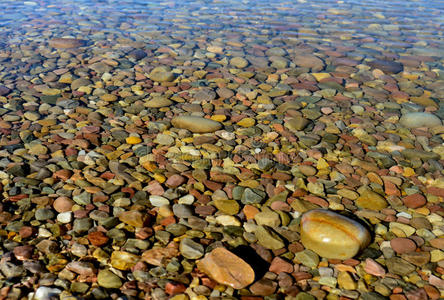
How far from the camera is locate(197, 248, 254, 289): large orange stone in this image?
129 inches

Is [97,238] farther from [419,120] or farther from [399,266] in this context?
[419,120]

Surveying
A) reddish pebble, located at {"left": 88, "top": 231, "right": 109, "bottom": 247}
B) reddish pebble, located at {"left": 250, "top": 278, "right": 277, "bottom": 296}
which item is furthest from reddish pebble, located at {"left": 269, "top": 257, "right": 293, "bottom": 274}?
reddish pebble, located at {"left": 88, "top": 231, "right": 109, "bottom": 247}

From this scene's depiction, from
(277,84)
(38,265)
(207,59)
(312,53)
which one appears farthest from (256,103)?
(38,265)

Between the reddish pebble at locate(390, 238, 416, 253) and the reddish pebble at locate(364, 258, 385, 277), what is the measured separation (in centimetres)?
29

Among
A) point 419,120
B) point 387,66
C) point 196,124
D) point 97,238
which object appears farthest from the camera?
point 387,66

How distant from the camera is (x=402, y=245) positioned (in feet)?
12.2

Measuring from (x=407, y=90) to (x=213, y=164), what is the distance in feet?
12.2

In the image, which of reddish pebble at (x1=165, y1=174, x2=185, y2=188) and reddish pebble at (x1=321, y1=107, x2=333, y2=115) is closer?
reddish pebble at (x1=165, y1=174, x2=185, y2=188)

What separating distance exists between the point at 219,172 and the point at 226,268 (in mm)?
1453

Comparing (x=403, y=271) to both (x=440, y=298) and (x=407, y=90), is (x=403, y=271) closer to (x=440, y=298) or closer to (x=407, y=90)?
(x=440, y=298)

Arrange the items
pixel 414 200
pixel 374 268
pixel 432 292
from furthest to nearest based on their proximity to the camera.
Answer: pixel 414 200
pixel 374 268
pixel 432 292

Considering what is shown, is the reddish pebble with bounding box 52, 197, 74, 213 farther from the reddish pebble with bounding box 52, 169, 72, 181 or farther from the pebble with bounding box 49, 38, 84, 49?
the pebble with bounding box 49, 38, 84, 49

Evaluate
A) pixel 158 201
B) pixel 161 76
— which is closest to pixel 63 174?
pixel 158 201

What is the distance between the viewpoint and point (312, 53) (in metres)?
8.49
